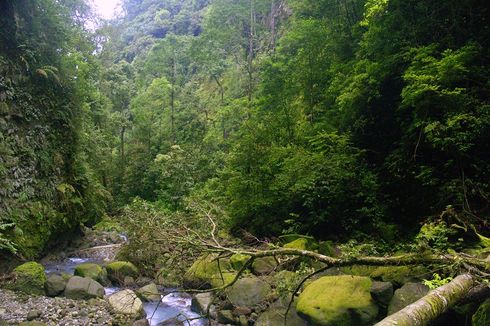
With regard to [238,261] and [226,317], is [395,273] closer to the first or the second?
[226,317]

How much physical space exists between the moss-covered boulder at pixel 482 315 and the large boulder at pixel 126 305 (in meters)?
6.61

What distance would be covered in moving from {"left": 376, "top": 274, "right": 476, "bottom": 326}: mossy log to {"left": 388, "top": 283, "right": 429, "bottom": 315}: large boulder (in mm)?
1712

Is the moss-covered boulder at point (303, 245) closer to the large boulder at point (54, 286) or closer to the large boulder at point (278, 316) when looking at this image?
the large boulder at point (278, 316)

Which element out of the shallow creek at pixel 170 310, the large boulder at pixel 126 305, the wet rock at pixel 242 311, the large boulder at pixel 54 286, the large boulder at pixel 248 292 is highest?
the large boulder at pixel 54 286

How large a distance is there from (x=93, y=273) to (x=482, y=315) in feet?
32.0

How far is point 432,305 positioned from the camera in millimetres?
3303

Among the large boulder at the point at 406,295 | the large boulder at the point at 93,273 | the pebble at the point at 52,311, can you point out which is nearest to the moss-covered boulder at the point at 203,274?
the pebble at the point at 52,311

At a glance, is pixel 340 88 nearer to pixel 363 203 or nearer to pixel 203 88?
pixel 363 203

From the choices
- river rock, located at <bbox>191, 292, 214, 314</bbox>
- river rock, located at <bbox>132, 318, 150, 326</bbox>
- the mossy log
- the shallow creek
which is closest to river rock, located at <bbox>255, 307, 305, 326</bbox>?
the shallow creek

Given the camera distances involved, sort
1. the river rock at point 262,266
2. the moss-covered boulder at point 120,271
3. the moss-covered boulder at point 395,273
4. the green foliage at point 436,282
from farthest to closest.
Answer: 1. the moss-covered boulder at point 120,271
2. the river rock at point 262,266
3. the moss-covered boulder at point 395,273
4. the green foliage at point 436,282

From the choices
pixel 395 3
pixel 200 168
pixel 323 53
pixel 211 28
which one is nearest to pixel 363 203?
pixel 395 3

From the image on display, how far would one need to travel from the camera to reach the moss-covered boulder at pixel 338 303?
19.7ft

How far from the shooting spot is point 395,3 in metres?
9.65

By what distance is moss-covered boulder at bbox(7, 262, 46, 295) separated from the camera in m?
8.73
